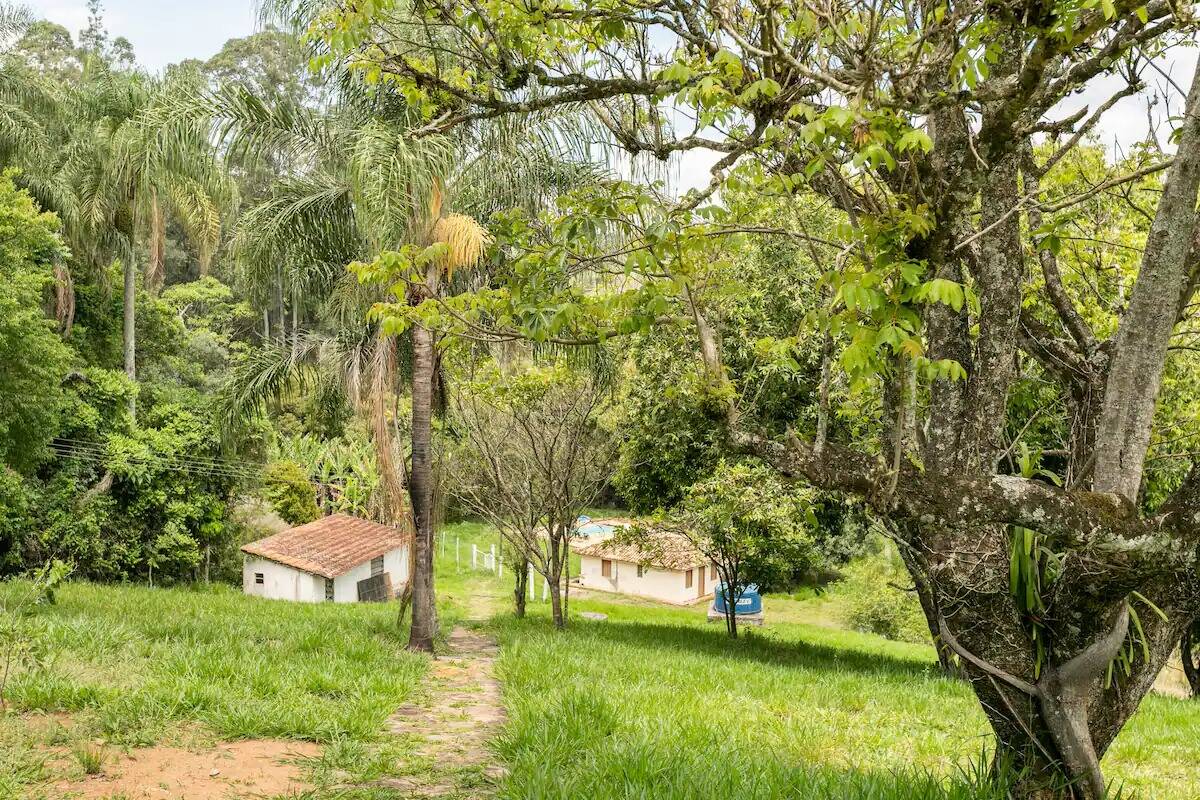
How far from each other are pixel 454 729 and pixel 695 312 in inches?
194

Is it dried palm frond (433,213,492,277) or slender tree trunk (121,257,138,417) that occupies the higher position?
slender tree trunk (121,257,138,417)

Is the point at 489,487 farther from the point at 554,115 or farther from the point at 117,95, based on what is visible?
the point at 117,95

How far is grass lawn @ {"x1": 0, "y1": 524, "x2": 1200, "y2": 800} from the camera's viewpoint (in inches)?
198

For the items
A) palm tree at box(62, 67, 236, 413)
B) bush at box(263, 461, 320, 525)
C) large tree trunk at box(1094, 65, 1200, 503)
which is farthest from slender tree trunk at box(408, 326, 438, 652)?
bush at box(263, 461, 320, 525)

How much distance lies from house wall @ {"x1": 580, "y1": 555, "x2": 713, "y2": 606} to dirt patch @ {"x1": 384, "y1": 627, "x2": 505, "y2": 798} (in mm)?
21523

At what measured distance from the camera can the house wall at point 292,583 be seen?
2553cm

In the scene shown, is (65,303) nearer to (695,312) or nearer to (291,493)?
(291,493)

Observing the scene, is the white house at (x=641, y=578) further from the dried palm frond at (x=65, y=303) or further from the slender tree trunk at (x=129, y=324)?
the dried palm frond at (x=65, y=303)

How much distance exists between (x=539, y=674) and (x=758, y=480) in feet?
18.9

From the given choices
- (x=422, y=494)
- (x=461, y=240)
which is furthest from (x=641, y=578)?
(x=461, y=240)

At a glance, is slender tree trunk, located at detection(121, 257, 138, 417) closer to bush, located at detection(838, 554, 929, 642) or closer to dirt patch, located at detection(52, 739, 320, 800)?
dirt patch, located at detection(52, 739, 320, 800)

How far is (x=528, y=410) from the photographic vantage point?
52.7 feet

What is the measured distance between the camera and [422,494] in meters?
12.7

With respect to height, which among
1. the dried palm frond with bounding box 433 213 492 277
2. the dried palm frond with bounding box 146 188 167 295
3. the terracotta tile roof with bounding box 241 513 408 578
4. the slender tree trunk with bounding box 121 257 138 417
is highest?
the dried palm frond with bounding box 146 188 167 295
